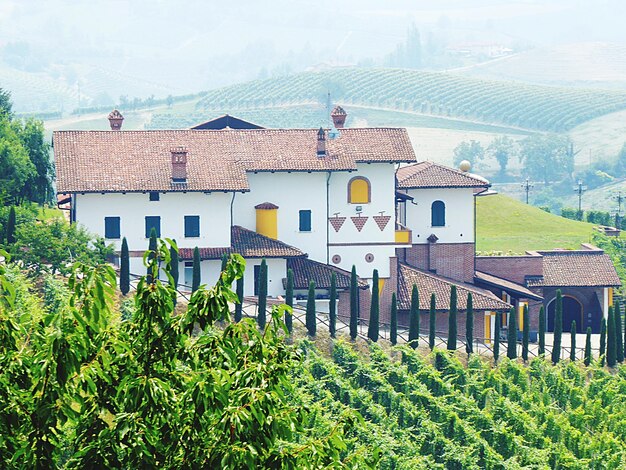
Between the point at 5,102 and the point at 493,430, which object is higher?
the point at 5,102

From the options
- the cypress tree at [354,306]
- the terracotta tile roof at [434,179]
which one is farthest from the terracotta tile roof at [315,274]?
the terracotta tile roof at [434,179]

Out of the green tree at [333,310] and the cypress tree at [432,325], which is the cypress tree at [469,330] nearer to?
the cypress tree at [432,325]

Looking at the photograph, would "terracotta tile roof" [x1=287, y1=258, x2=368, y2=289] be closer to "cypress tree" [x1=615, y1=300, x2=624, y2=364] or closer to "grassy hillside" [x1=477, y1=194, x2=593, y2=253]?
"cypress tree" [x1=615, y1=300, x2=624, y2=364]

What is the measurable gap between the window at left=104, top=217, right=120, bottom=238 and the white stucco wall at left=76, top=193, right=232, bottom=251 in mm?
151

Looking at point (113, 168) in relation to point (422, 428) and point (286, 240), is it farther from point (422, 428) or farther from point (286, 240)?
point (422, 428)

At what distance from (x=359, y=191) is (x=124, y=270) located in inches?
557

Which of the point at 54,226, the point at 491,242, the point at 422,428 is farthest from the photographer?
the point at 491,242

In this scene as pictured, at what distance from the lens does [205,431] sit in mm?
20859

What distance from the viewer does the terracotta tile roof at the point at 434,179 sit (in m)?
76.4

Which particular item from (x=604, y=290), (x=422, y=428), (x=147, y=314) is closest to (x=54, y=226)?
(x=422, y=428)

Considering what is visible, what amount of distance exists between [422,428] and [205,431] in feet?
106

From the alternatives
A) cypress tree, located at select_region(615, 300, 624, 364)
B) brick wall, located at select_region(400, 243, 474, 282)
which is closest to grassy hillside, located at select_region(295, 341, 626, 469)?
cypress tree, located at select_region(615, 300, 624, 364)

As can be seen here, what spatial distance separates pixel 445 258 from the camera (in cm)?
7694

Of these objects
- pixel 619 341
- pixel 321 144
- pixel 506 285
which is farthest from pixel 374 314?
pixel 506 285
